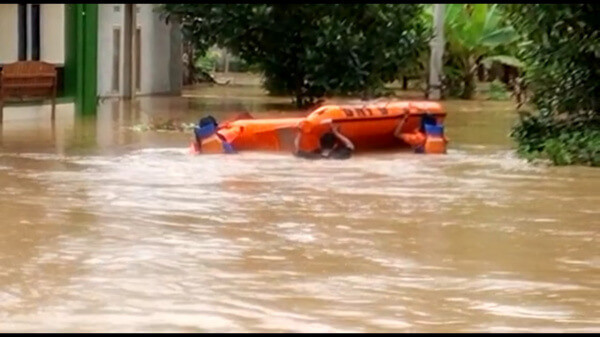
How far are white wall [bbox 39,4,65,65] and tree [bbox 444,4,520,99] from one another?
11040mm

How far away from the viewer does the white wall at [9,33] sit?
2125 centimetres

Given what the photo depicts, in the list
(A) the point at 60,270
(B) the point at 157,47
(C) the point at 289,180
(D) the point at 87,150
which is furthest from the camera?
(B) the point at 157,47

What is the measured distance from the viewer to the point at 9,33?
21.5 metres

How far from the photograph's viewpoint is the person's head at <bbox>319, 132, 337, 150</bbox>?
15.6 meters

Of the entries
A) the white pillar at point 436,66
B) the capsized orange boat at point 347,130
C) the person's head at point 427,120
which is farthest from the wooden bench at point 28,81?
the white pillar at point 436,66

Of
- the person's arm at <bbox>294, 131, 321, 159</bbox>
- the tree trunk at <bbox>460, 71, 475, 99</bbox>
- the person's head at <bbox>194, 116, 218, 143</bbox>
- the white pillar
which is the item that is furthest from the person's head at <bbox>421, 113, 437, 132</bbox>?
the tree trunk at <bbox>460, 71, 475, 99</bbox>

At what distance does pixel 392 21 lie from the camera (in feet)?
85.9

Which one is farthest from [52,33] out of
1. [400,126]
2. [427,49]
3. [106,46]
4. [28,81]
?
[427,49]

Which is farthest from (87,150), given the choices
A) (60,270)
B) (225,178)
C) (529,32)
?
(60,270)

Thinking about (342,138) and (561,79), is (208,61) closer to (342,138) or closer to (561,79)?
(561,79)

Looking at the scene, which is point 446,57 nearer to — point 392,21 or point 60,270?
point 392,21

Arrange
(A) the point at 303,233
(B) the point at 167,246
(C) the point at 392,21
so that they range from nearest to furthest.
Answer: (B) the point at 167,246
(A) the point at 303,233
(C) the point at 392,21

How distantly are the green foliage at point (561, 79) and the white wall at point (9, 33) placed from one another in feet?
30.7

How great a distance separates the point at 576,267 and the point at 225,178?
5.54m
